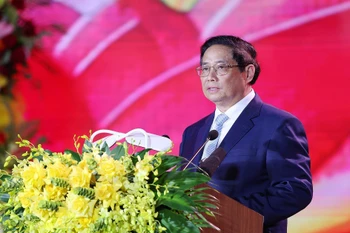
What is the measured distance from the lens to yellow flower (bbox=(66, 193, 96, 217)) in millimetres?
1525

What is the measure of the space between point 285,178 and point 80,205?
1064mm

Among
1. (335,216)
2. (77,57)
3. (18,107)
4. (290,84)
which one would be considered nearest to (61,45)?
(77,57)

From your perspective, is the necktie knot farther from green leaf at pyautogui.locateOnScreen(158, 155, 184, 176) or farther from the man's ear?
green leaf at pyautogui.locateOnScreen(158, 155, 184, 176)

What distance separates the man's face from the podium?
855 mm

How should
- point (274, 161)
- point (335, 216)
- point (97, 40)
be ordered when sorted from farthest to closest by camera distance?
1. point (97, 40)
2. point (335, 216)
3. point (274, 161)

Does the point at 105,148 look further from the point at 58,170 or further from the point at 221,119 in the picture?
the point at 221,119

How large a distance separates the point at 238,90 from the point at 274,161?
42 centimetres

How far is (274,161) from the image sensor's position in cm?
244

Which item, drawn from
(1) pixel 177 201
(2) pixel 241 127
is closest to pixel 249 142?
(2) pixel 241 127

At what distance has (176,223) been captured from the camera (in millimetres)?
1562

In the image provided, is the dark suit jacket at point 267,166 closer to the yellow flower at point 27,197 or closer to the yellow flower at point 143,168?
the yellow flower at point 143,168

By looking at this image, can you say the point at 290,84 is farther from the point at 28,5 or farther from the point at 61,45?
the point at 28,5

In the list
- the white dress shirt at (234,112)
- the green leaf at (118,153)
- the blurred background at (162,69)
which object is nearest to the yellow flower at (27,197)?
the green leaf at (118,153)

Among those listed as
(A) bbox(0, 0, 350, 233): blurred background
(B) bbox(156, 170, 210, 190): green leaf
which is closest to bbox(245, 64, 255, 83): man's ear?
(A) bbox(0, 0, 350, 233): blurred background
